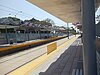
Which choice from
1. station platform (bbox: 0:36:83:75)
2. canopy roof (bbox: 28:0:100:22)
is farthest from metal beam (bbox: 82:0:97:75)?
canopy roof (bbox: 28:0:100:22)

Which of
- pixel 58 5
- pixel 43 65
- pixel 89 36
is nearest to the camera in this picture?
pixel 89 36

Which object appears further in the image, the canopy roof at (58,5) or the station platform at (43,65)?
the canopy roof at (58,5)

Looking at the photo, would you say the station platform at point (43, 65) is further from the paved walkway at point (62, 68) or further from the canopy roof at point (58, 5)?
the canopy roof at point (58, 5)

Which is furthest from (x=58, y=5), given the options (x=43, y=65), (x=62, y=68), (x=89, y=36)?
(x=89, y=36)

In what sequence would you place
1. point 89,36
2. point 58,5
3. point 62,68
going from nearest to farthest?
point 89,36, point 62,68, point 58,5

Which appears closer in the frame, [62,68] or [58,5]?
[62,68]

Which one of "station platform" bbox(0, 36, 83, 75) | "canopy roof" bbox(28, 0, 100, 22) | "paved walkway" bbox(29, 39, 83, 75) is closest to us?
"paved walkway" bbox(29, 39, 83, 75)

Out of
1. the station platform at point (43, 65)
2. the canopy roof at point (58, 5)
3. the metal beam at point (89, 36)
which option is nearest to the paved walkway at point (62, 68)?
the station platform at point (43, 65)

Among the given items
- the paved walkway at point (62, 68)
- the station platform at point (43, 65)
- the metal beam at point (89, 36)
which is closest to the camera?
the metal beam at point (89, 36)

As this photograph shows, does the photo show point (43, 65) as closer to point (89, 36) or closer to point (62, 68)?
point (62, 68)

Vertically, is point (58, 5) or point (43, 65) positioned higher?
point (58, 5)

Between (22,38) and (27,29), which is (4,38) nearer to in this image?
(22,38)

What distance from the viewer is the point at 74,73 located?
9.22m

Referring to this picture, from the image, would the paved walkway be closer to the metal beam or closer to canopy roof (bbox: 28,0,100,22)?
canopy roof (bbox: 28,0,100,22)
